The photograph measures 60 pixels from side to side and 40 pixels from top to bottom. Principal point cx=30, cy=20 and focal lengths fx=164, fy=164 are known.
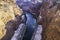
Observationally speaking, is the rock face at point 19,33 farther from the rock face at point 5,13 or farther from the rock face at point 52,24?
the rock face at point 52,24

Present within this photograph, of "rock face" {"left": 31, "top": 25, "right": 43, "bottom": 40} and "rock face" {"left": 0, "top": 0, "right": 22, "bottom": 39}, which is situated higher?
"rock face" {"left": 0, "top": 0, "right": 22, "bottom": 39}

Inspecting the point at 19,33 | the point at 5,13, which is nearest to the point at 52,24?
the point at 19,33

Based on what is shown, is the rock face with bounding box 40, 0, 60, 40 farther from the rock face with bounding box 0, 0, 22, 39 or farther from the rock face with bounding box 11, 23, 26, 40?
the rock face with bounding box 0, 0, 22, 39

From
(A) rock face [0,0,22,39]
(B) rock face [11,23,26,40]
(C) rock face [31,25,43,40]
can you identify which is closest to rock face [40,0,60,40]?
(C) rock face [31,25,43,40]

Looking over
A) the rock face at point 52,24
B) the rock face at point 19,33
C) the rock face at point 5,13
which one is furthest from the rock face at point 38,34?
the rock face at point 5,13

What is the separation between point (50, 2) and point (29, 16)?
1145mm

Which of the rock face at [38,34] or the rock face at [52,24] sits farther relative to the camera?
the rock face at [38,34]

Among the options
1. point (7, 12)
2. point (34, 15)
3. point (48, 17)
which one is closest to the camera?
point (7, 12)

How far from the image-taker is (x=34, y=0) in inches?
268

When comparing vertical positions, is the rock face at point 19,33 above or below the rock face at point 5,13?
below

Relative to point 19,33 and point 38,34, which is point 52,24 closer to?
point 38,34

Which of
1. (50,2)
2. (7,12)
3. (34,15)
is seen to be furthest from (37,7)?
(7,12)

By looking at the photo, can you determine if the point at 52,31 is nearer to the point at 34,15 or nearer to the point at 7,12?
the point at 7,12

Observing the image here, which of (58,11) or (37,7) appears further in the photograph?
(37,7)
